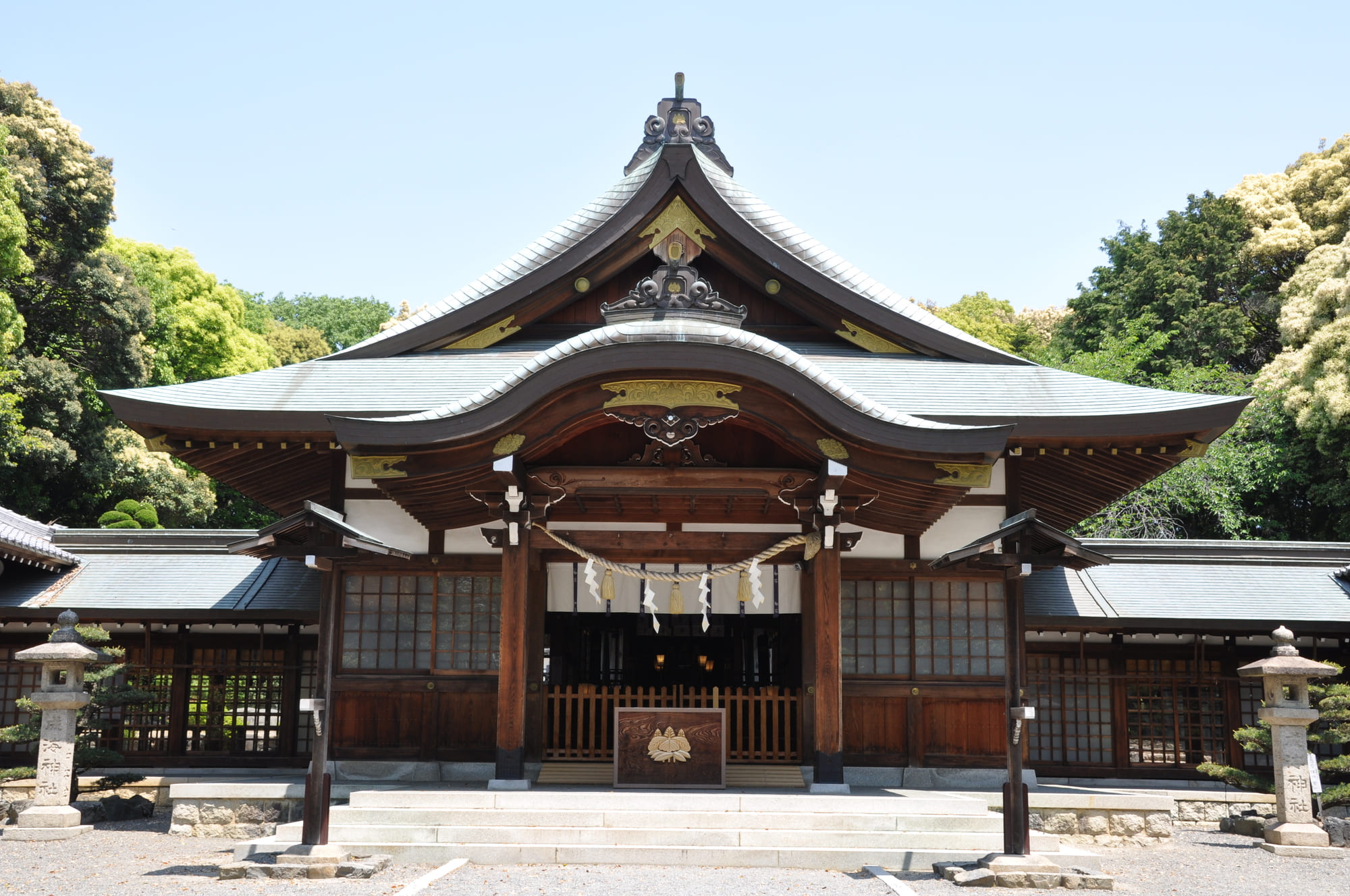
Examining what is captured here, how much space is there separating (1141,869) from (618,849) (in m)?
4.20

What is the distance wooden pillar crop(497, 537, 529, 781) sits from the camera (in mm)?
10125

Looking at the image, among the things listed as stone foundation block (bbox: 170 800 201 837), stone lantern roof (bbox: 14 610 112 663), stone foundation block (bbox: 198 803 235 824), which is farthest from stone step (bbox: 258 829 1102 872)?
stone lantern roof (bbox: 14 610 112 663)

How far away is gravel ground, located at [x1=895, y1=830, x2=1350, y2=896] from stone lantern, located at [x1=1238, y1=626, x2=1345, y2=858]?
32cm

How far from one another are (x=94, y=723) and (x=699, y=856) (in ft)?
23.0

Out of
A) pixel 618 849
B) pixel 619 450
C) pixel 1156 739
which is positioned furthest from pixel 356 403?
pixel 1156 739

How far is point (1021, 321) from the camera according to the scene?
4319 cm

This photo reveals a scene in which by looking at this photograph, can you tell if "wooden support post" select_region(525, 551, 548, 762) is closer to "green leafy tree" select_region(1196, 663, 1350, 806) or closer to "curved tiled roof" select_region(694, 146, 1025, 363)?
"curved tiled roof" select_region(694, 146, 1025, 363)

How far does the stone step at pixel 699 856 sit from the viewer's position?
843 centimetres

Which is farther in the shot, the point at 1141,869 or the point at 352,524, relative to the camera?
the point at 352,524

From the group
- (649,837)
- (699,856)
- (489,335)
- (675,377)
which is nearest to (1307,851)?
(699,856)

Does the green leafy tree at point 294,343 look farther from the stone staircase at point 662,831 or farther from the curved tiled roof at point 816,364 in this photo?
the stone staircase at point 662,831

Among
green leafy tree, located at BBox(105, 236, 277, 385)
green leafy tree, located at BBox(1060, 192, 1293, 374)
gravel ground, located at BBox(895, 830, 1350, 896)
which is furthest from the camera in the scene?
green leafy tree, located at BBox(105, 236, 277, 385)

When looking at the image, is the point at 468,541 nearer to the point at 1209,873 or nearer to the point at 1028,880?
the point at 1028,880

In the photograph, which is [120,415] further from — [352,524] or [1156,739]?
[1156,739]
